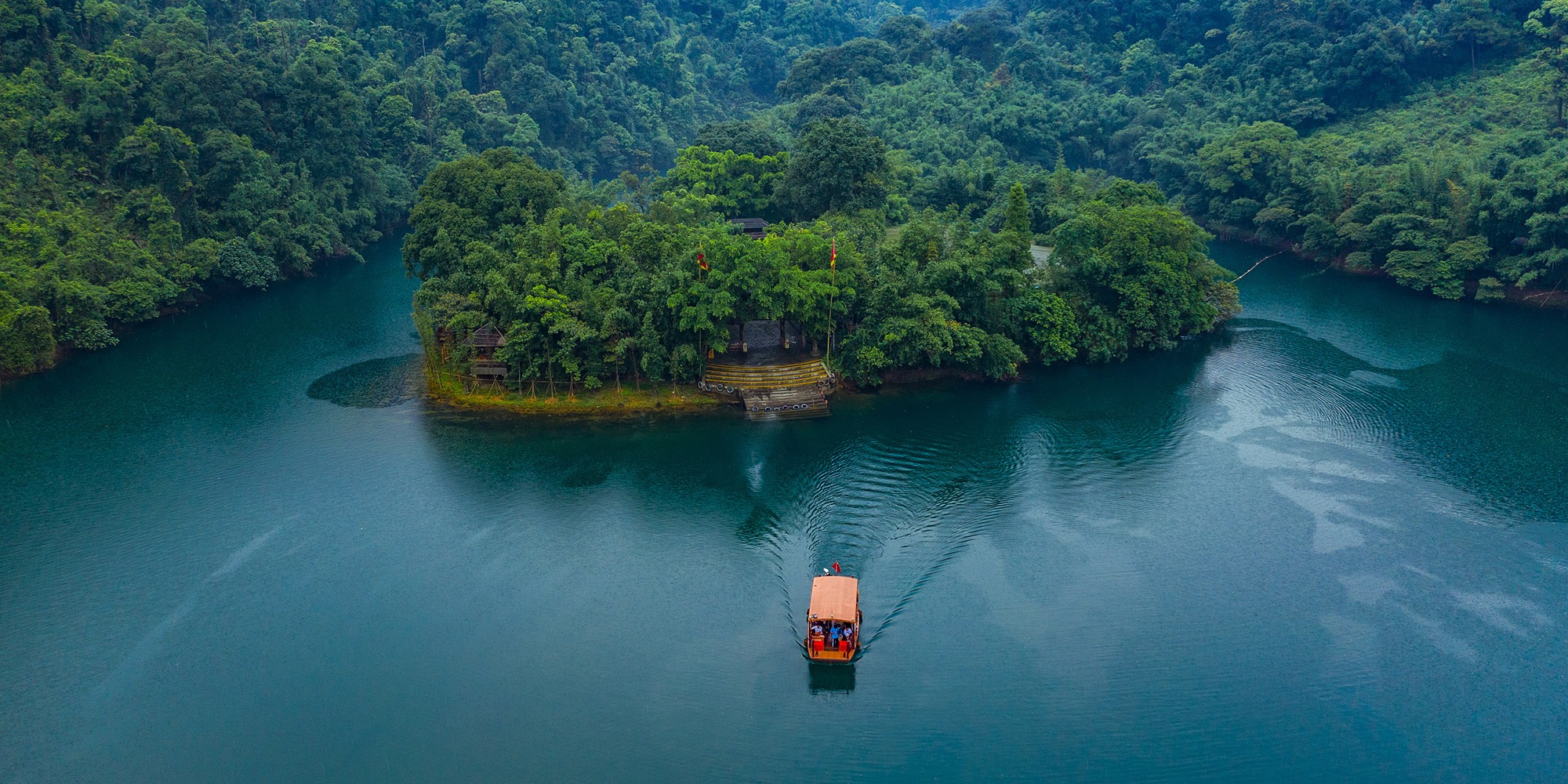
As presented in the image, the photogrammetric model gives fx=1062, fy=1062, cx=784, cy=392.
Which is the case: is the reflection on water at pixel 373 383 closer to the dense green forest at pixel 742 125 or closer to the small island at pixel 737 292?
the small island at pixel 737 292

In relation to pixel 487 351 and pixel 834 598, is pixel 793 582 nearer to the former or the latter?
pixel 834 598

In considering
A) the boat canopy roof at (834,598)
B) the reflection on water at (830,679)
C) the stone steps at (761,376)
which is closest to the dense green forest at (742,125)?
the stone steps at (761,376)

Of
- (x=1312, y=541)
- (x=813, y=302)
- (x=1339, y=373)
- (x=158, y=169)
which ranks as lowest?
(x=1312, y=541)

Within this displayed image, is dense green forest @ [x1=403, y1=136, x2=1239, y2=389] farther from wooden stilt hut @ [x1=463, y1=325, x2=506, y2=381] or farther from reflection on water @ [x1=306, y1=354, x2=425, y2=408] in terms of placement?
reflection on water @ [x1=306, y1=354, x2=425, y2=408]

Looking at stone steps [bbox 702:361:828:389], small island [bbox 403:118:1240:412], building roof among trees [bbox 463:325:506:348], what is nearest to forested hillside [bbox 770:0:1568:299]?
small island [bbox 403:118:1240:412]

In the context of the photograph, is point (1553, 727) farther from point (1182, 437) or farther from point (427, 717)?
point (427, 717)

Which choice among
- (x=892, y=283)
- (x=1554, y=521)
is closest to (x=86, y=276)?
(x=892, y=283)
